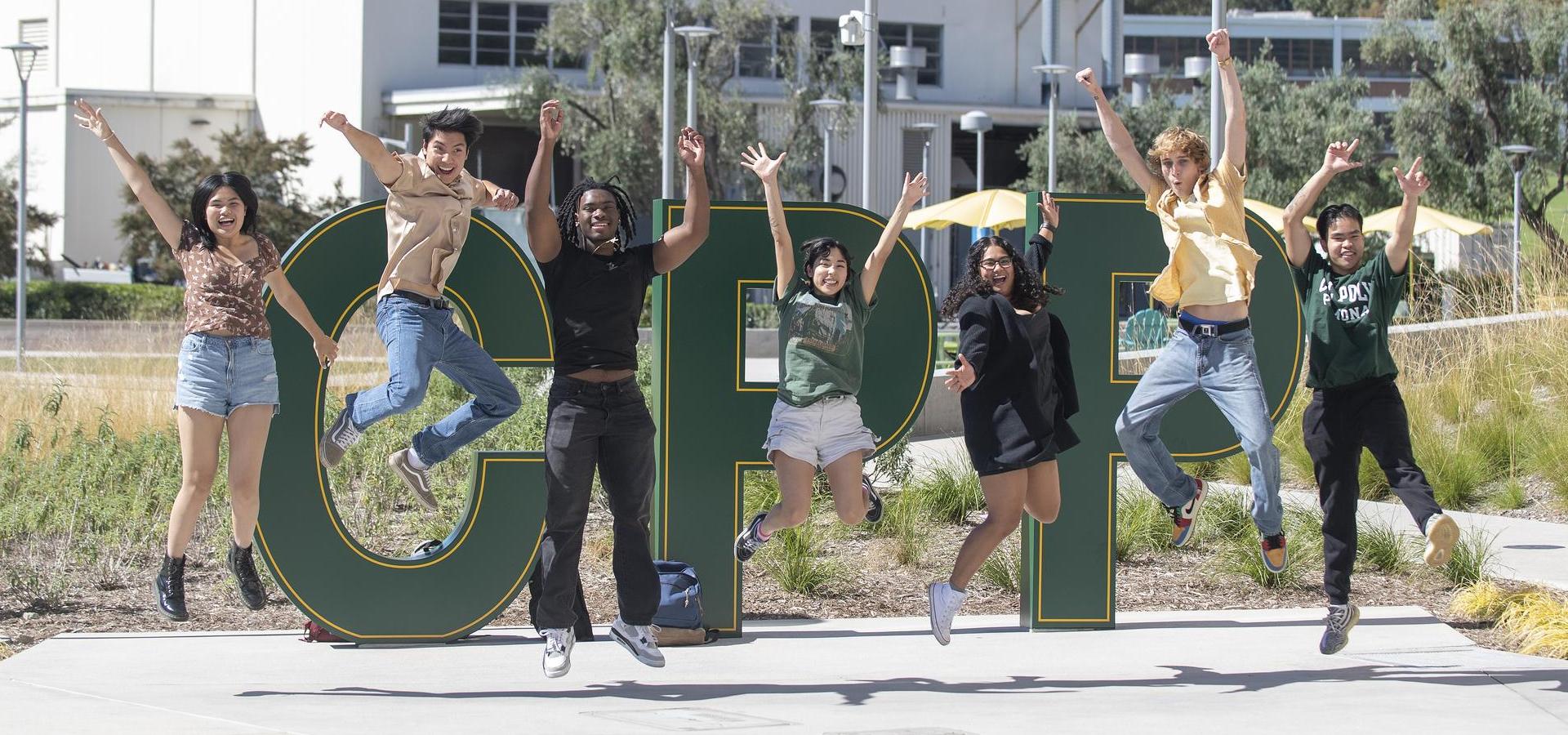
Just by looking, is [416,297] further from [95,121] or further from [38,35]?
[38,35]

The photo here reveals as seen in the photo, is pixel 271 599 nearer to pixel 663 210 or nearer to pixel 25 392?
pixel 663 210

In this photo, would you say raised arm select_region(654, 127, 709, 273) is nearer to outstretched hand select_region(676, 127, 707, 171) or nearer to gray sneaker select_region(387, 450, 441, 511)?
outstretched hand select_region(676, 127, 707, 171)

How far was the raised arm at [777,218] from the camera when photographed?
7.20 m

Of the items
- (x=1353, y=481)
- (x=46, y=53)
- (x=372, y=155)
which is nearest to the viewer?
(x=372, y=155)

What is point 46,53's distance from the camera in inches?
1933

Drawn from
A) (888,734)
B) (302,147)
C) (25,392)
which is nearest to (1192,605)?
(888,734)

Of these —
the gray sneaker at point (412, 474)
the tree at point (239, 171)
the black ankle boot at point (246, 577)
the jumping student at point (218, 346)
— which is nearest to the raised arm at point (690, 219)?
the gray sneaker at point (412, 474)

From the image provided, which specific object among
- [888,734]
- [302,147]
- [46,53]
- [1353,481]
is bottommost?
[888,734]

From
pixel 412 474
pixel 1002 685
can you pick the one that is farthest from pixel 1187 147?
pixel 412 474

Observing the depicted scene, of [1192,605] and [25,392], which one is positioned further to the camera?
[25,392]

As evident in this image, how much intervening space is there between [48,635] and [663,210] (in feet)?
11.4

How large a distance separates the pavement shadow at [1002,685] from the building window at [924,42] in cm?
3995

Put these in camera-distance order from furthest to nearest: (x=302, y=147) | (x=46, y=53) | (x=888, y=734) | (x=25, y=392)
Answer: (x=46, y=53)
(x=302, y=147)
(x=25, y=392)
(x=888, y=734)

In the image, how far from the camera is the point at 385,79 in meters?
42.9
